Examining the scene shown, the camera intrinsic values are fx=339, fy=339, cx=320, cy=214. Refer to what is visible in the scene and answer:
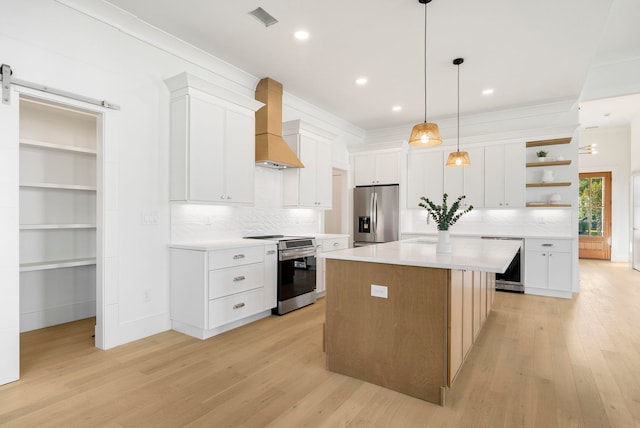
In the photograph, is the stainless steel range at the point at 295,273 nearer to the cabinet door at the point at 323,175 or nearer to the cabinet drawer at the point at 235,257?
the cabinet drawer at the point at 235,257

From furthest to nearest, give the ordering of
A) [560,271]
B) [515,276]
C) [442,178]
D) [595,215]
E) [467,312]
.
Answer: [595,215] → [442,178] → [515,276] → [560,271] → [467,312]

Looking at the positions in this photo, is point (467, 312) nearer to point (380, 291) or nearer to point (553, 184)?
point (380, 291)

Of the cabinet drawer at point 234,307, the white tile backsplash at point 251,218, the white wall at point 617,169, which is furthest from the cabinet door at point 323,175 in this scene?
the white wall at point 617,169

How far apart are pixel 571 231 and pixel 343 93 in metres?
4.21

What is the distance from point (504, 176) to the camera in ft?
18.4

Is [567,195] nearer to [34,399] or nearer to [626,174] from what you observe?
[626,174]

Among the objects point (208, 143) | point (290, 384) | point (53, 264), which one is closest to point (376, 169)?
point (208, 143)

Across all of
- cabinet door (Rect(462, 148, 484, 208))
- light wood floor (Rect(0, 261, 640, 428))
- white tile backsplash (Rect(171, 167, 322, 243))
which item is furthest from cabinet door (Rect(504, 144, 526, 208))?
white tile backsplash (Rect(171, 167, 322, 243))

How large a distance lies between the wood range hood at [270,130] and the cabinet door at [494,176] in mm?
3333

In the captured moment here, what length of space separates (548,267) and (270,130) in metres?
4.53

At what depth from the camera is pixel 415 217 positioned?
6766mm

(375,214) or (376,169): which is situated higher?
(376,169)

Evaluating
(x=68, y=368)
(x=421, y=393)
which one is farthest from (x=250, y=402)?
(x=68, y=368)

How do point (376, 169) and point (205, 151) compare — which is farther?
point (376, 169)
